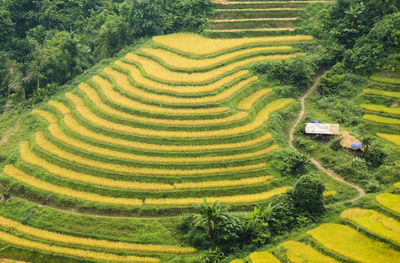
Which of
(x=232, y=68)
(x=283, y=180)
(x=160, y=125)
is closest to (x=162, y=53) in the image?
(x=232, y=68)

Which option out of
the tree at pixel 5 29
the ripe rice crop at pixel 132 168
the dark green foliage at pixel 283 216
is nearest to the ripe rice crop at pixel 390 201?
the dark green foliage at pixel 283 216

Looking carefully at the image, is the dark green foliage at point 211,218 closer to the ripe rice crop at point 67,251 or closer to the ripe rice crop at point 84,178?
the ripe rice crop at point 67,251

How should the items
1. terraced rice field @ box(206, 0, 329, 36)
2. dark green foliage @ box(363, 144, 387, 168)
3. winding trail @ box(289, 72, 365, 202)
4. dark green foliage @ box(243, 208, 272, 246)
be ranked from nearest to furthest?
dark green foliage @ box(243, 208, 272, 246), winding trail @ box(289, 72, 365, 202), dark green foliage @ box(363, 144, 387, 168), terraced rice field @ box(206, 0, 329, 36)

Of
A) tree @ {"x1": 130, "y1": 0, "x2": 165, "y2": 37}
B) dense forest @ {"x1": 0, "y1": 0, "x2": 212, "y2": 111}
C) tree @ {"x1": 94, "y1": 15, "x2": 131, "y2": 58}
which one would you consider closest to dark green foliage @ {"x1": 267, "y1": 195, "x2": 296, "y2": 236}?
dense forest @ {"x1": 0, "y1": 0, "x2": 212, "y2": 111}

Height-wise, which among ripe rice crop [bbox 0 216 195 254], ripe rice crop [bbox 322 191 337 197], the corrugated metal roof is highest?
the corrugated metal roof

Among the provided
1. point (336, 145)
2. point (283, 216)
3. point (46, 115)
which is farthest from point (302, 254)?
point (46, 115)

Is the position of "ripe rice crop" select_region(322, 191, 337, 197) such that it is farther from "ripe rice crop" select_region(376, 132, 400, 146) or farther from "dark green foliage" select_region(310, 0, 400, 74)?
"dark green foliage" select_region(310, 0, 400, 74)

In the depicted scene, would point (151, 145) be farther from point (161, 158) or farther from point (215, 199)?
point (215, 199)
